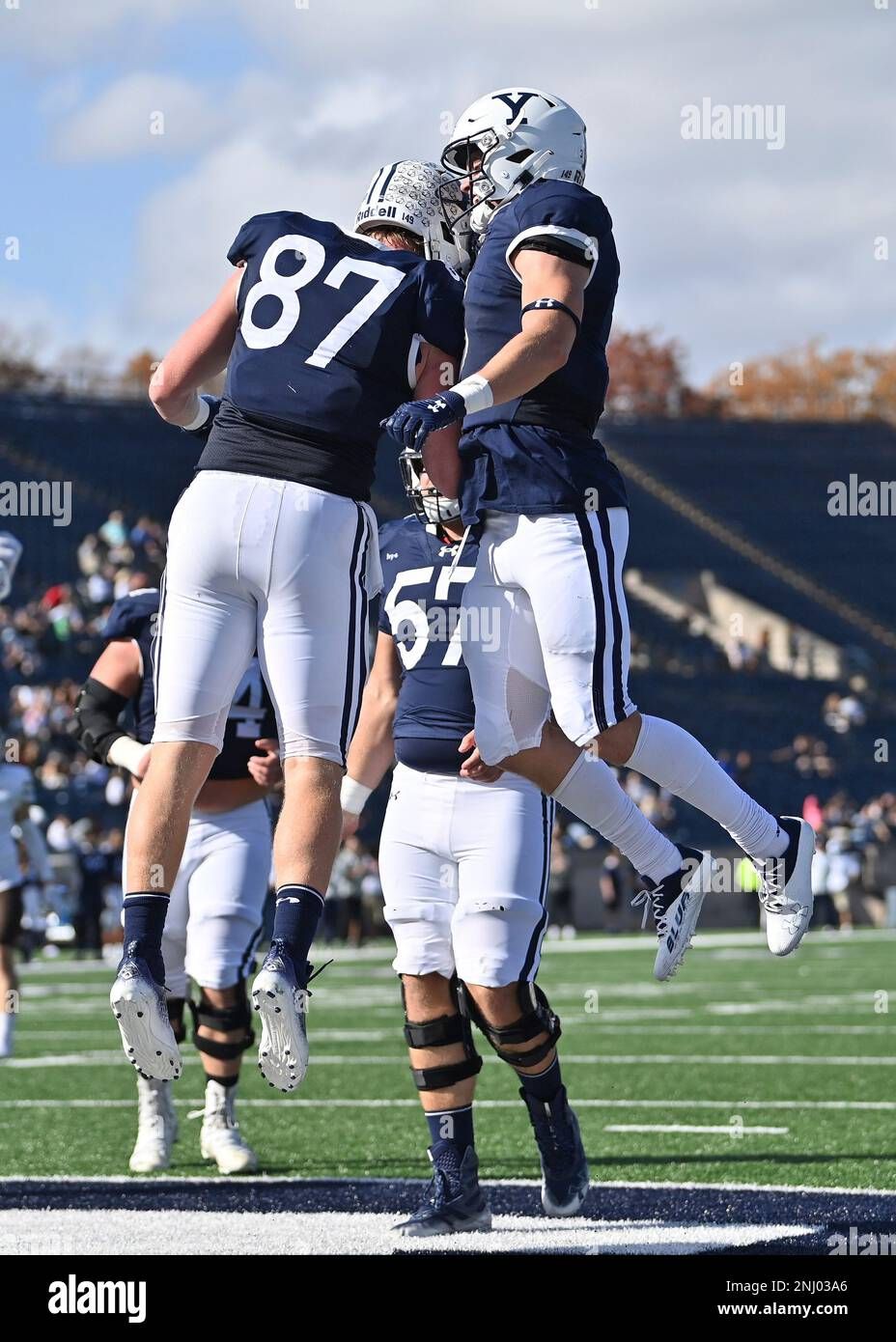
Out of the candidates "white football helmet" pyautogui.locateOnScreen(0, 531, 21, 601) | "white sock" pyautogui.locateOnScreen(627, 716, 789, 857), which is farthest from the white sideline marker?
→ "white football helmet" pyautogui.locateOnScreen(0, 531, 21, 601)

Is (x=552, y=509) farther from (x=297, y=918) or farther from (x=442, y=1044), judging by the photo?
(x=442, y=1044)

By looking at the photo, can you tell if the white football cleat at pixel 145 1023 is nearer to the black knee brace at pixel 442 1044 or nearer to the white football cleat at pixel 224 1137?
the black knee brace at pixel 442 1044

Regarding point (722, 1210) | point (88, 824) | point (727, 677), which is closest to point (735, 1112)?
point (722, 1210)

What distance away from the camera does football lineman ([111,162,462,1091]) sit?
4.55 m

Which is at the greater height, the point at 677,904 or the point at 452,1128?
the point at 677,904

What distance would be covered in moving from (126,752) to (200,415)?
198cm

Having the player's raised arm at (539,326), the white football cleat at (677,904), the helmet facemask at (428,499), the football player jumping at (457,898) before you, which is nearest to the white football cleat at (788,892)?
the white football cleat at (677,904)

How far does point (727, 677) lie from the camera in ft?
118

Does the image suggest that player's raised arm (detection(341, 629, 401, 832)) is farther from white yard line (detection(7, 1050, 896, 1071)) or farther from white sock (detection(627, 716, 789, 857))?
white yard line (detection(7, 1050, 896, 1071))

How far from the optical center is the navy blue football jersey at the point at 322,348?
15.1 feet

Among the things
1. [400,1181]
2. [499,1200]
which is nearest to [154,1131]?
[400,1181]

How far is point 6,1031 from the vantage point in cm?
820

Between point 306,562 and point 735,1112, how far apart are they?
4287mm

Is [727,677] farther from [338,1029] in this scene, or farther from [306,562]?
[306,562]
